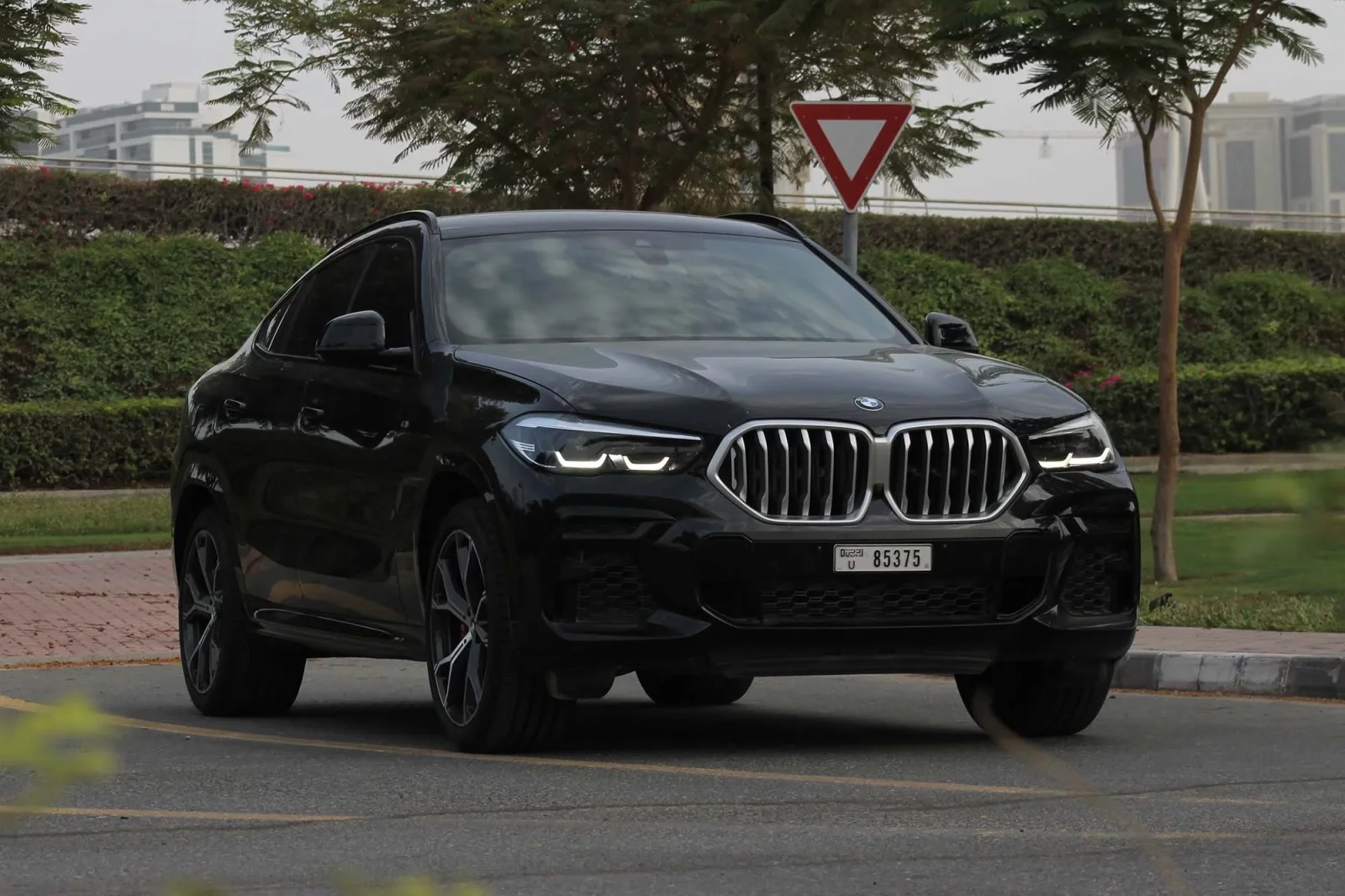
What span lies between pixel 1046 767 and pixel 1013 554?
15.7ft

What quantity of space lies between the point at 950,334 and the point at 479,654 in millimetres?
2181

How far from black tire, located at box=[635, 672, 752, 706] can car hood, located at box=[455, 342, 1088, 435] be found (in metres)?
2.06

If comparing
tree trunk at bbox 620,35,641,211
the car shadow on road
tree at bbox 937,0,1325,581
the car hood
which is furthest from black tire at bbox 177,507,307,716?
tree trunk at bbox 620,35,641,211

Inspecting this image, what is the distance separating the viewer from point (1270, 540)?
1.95 metres

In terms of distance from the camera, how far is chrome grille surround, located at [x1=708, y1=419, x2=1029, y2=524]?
656cm

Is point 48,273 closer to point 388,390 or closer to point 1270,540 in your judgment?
point 388,390

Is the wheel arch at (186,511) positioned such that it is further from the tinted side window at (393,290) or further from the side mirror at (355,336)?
the side mirror at (355,336)

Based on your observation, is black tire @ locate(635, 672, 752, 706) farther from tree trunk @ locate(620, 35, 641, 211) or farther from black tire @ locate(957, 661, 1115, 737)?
tree trunk @ locate(620, 35, 641, 211)

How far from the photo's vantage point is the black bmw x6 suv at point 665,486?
21.6ft

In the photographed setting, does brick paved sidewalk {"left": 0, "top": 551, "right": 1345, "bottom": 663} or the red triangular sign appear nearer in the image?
brick paved sidewalk {"left": 0, "top": 551, "right": 1345, "bottom": 663}

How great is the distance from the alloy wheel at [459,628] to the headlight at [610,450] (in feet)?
1.42

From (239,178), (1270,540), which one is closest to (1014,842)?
(1270,540)

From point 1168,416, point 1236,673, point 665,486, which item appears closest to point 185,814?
point 665,486

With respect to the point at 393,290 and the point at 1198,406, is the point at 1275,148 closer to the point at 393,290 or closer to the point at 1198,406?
the point at 393,290
